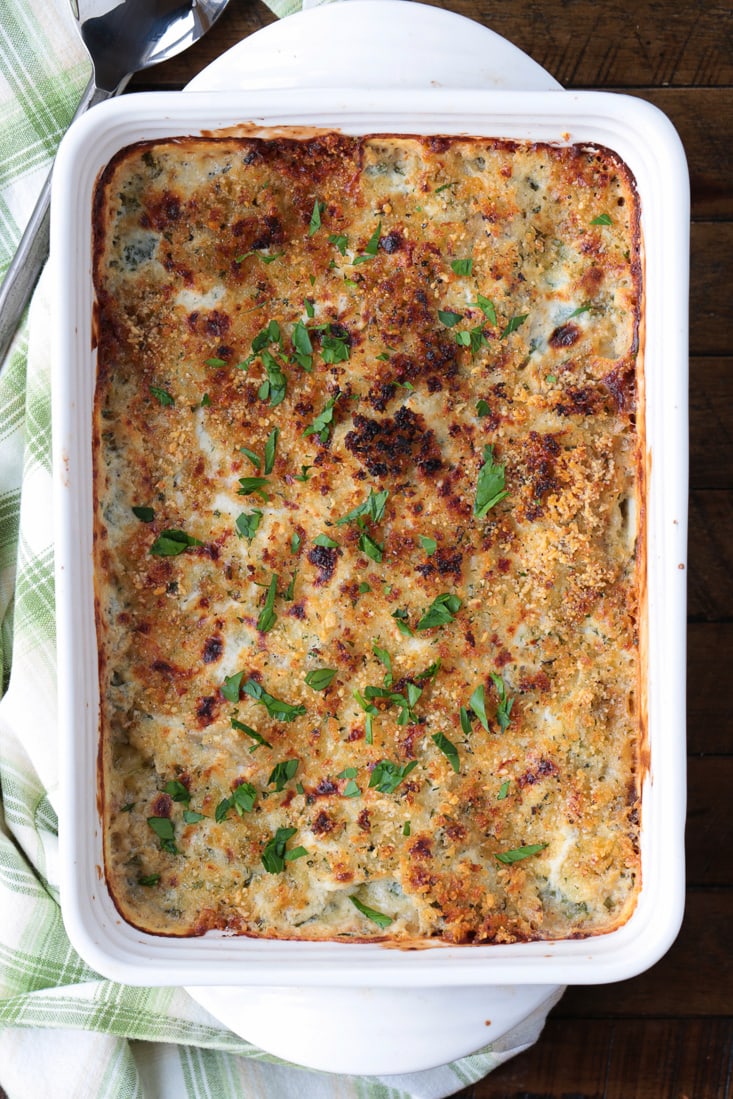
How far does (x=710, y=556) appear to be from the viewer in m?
2.76

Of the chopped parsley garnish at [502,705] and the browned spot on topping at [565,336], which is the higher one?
the browned spot on topping at [565,336]

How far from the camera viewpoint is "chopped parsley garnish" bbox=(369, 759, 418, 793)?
2.21m

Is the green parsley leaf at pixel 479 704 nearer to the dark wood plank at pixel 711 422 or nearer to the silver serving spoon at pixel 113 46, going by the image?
the dark wood plank at pixel 711 422

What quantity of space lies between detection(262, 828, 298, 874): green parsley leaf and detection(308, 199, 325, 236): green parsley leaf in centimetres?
123

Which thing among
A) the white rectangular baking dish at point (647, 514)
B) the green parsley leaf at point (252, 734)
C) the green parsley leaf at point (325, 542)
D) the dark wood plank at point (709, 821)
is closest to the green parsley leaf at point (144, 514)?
the white rectangular baking dish at point (647, 514)

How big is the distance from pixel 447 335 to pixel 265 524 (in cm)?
54

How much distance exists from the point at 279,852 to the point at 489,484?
34.2 inches

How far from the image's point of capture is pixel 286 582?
2.21 meters

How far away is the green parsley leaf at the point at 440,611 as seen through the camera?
2.20 metres

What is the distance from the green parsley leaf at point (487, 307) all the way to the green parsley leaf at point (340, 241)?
11.4 inches

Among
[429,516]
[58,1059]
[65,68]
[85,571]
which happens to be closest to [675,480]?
[429,516]

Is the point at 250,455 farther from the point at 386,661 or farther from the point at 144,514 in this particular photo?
the point at 386,661

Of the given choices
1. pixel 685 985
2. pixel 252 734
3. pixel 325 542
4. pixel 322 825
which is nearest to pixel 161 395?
pixel 325 542

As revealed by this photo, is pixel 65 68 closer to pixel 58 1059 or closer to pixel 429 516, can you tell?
pixel 429 516
